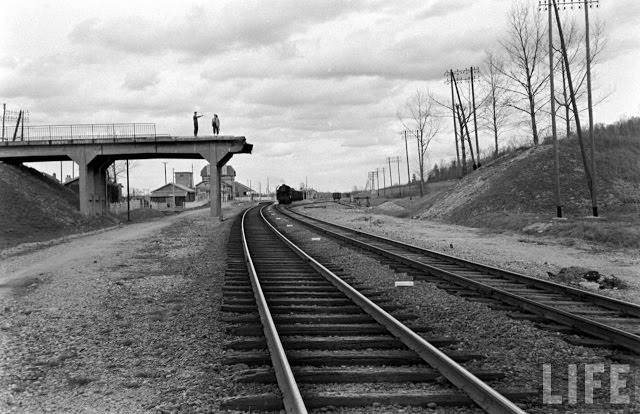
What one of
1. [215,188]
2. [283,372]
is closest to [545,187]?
[215,188]

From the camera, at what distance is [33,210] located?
31.7 metres

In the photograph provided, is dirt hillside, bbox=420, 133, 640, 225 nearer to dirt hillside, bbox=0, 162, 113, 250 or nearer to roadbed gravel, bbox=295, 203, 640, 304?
roadbed gravel, bbox=295, 203, 640, 304

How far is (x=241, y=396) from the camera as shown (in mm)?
4418

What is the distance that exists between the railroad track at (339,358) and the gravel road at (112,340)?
338mm

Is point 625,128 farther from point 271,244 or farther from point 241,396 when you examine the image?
point 241,396

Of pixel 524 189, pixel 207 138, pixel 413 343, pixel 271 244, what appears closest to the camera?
pixel 413 343

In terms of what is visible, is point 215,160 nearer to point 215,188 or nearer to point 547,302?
point 215,188

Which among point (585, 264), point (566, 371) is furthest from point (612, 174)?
point (566, 371)

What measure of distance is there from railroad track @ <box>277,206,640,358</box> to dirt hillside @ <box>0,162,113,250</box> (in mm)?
19182

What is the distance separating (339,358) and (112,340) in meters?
3.10

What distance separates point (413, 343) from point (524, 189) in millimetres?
27734

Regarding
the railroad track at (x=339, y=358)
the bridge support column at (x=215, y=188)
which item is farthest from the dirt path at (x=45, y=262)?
the bridge support column at (x=215, y=188)

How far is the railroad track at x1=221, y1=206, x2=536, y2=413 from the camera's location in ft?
14.0

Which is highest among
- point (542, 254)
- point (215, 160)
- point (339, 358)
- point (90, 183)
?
point (215, 160)
